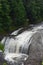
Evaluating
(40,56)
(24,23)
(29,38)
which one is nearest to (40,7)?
(24,23)

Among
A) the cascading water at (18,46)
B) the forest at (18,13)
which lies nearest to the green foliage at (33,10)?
→ the forest at (18,13)

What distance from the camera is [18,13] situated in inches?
1236

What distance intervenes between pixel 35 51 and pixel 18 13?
9.42 metres

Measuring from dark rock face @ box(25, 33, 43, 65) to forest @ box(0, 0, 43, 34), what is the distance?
5.05 meters

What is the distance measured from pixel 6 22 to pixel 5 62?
349 inches

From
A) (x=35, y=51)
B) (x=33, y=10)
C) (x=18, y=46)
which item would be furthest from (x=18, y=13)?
(x=35, y=51)

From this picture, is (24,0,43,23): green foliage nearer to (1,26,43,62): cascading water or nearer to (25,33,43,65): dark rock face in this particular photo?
(1,26,43,62): cascading water

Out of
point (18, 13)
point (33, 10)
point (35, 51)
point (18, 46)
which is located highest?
point (33, 10)

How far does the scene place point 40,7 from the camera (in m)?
35.8

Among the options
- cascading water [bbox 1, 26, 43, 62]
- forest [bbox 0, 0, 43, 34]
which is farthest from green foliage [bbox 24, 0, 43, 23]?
cascading water [bbox 1, 26, 43, 62]

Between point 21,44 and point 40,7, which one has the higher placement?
point 40,7

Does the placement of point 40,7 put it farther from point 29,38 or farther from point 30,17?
point 29,38

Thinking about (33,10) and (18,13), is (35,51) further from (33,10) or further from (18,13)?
(33,10)

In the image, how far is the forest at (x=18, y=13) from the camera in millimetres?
29141
